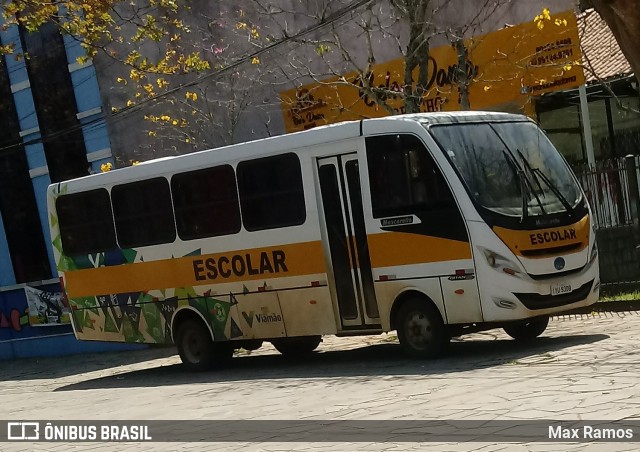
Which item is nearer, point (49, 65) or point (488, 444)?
point (488, 444)

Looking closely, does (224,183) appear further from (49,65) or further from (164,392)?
(49,65)

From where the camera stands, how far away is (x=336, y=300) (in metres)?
15.0

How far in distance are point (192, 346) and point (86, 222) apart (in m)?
2.99

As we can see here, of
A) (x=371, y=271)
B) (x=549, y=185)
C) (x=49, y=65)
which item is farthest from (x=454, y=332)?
(x=49, y=65)

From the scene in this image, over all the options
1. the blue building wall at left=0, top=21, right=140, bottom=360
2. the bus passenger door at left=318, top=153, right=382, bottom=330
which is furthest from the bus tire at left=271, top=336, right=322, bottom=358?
the blue building wall at left=0, top=21, right=140, bottom=360

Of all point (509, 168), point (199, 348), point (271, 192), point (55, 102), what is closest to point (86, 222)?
point (199, 348)

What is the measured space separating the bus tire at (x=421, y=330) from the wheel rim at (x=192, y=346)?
3.99 meters

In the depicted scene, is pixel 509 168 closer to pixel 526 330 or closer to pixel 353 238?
pixel 353 238

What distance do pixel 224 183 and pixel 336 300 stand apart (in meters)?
2.60

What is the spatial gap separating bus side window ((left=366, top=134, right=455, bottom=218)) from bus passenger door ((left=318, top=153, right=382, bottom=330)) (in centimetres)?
32

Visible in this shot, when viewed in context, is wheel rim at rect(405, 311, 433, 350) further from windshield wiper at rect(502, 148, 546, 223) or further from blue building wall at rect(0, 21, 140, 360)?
blue building wall at rect(0, 21, 140, 360)

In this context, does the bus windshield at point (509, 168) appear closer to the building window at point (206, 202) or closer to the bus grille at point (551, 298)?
the bus grille at point (551, 298)

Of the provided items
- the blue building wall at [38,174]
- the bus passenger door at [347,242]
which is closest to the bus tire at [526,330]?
the bus passenger door at [347,242]

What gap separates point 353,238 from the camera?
14664 millimetres
